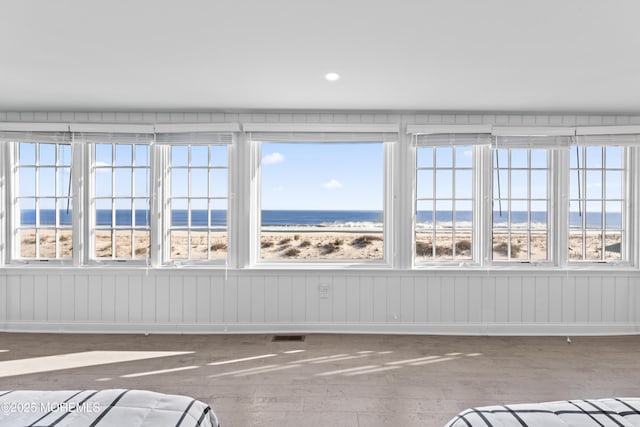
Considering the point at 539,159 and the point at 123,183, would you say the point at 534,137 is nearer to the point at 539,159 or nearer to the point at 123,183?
the point at 539,159

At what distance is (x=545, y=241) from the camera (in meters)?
4.52

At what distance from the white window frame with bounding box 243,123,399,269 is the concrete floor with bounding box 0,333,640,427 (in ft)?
2.50

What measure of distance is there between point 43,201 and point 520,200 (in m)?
5.08

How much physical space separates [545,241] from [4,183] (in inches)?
227

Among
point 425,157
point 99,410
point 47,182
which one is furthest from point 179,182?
point 99,410

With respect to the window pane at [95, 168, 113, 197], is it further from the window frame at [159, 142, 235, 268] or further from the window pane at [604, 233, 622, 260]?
the window pane at [604, 233, 622, 260]

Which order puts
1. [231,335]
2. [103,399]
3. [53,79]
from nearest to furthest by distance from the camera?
[103,399]
[53,79]
[231,335]

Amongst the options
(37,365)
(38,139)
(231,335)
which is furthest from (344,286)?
(38,139)

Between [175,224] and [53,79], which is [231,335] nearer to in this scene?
[175,224]

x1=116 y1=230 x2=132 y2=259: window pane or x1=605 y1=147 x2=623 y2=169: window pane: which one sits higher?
x1=605 y1=147 x2=623 y2=169: window pane

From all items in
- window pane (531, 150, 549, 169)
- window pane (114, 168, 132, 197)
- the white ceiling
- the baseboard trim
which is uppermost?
the white ceiling

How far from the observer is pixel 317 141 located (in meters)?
4.37

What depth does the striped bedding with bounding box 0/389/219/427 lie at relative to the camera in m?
1.25

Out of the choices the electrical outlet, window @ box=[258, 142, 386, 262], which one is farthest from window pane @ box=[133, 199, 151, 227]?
the electrical outlet
